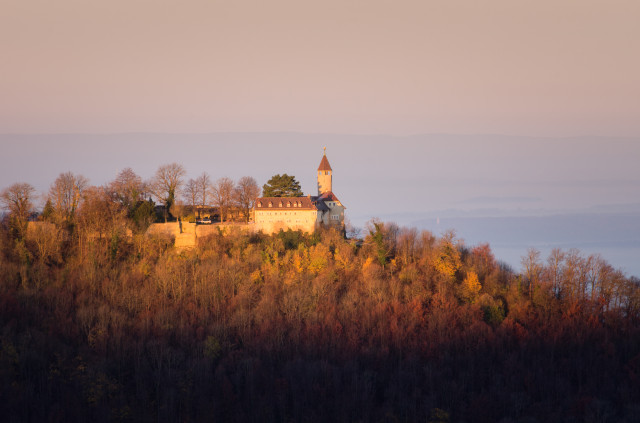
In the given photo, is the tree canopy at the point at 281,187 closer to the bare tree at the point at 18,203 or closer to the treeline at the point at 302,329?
the treeline at the point at 302,329

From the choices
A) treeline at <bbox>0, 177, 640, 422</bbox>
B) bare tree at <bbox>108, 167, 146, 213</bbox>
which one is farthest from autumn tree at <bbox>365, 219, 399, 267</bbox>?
bare tree at <bbox>108, 167, 146, 213</bbox>

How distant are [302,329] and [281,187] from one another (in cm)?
1412

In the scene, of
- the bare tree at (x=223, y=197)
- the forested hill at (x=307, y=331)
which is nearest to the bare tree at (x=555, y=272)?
the forested hill at (x=307, y=331)

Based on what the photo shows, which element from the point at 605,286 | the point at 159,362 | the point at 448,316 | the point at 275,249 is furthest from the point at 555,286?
the point at 159,362

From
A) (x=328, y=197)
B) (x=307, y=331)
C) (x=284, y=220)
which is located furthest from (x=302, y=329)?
(x=328, y=197)

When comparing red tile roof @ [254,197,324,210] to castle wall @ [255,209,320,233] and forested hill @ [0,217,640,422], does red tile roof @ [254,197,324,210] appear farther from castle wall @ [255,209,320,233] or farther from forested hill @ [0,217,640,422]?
forested hill @ [0,217,640,422]

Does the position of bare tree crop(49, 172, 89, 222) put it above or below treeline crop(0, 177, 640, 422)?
above

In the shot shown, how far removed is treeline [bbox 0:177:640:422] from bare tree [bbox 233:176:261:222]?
19.7 feet

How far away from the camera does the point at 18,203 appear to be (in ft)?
159

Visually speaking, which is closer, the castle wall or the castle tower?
the castle wall

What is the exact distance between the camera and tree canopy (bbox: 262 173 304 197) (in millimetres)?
54062

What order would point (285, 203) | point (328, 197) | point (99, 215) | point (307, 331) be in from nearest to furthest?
point (307, 331) → point (99, 215) → point (285, 203) → point (328, 197)

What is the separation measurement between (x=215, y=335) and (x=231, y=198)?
15369 millimetres

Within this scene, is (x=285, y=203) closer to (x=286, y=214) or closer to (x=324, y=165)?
(x=286, y=214)
